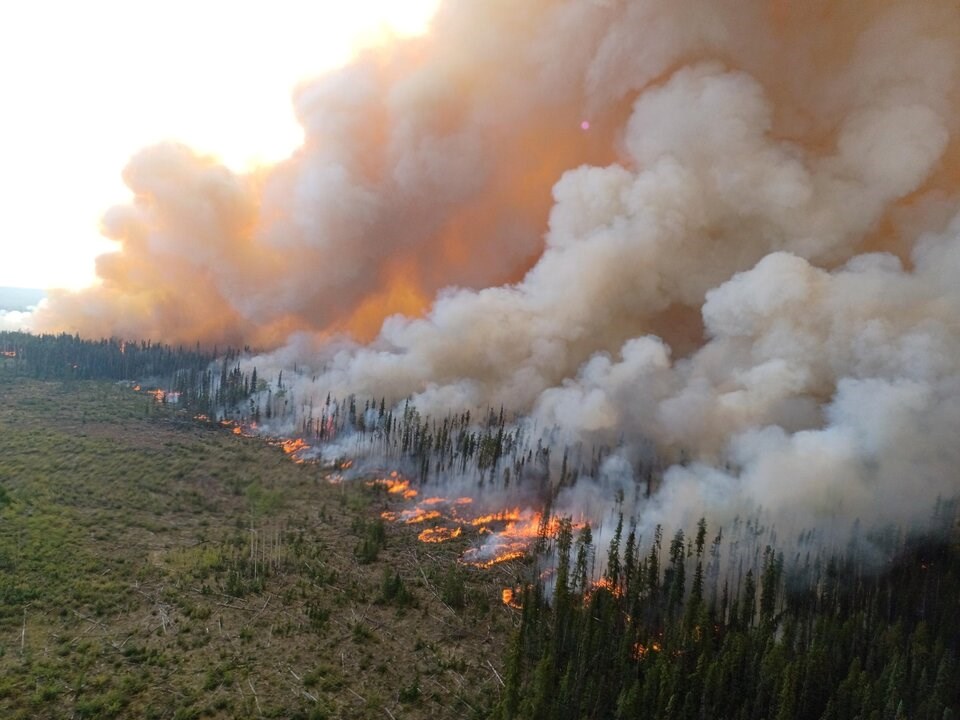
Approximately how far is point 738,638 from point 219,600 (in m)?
70.2

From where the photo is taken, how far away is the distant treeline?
66.2m

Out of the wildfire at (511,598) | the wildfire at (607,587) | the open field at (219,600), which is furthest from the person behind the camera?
the wildfire at (607,587)

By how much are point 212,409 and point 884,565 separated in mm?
194966

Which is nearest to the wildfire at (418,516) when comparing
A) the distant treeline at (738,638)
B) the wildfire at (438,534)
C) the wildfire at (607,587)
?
the wildfire at (438,534)

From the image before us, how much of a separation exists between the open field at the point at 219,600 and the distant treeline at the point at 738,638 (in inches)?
356

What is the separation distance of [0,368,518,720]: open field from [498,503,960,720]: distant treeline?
9.04 metres

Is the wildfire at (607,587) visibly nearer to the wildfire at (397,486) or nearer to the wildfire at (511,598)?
the wildfire at (511,598)

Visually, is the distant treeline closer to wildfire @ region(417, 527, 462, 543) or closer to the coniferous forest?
Answer: the coniferous forest

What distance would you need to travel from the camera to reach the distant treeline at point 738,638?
66.2 metres

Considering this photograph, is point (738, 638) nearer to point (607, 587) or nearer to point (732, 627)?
point (732, 627)

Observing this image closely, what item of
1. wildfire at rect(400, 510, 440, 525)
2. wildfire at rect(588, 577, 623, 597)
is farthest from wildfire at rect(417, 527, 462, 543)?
wildfire at rect(588, 577, 623, 597)

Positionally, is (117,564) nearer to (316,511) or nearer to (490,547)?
(316,511)

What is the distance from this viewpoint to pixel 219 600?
73750 mm

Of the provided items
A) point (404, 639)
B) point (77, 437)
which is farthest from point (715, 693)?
point (77, 437)
